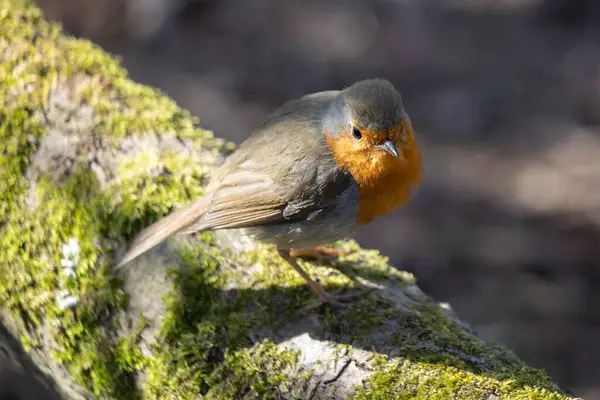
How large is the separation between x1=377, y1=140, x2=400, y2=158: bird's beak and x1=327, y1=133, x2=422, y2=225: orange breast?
0.11 ft

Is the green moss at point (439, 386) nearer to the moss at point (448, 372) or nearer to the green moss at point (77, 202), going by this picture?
the moss at point (448, 372)

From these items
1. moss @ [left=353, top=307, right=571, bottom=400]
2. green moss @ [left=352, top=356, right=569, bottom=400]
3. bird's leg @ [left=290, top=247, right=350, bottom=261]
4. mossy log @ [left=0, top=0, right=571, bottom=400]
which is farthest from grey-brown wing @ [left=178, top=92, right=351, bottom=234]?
green moss @ [left=352, top=356, right=569, bottom=400]

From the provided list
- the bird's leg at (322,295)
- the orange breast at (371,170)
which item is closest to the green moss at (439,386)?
the bird's leg at (322,295)

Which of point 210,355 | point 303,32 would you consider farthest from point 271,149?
point 303,32

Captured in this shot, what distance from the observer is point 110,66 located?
4000 millimetres

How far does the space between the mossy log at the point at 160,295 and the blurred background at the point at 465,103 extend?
9.17ft

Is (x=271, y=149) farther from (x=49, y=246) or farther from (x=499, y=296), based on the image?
(x=499, y=296)

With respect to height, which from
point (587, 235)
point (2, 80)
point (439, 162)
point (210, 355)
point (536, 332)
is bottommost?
point (210, 355)

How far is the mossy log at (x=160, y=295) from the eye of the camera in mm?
2729

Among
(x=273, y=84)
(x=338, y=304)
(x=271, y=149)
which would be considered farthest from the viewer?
(x=273, y=84)

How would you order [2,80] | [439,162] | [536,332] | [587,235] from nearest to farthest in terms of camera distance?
1. [2,80]
2. [536,332]
3. [587,235]
4. [439,162]

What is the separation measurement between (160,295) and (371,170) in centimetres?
117

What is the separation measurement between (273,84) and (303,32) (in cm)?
113

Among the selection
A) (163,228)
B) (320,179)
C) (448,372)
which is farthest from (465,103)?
(448,372)
